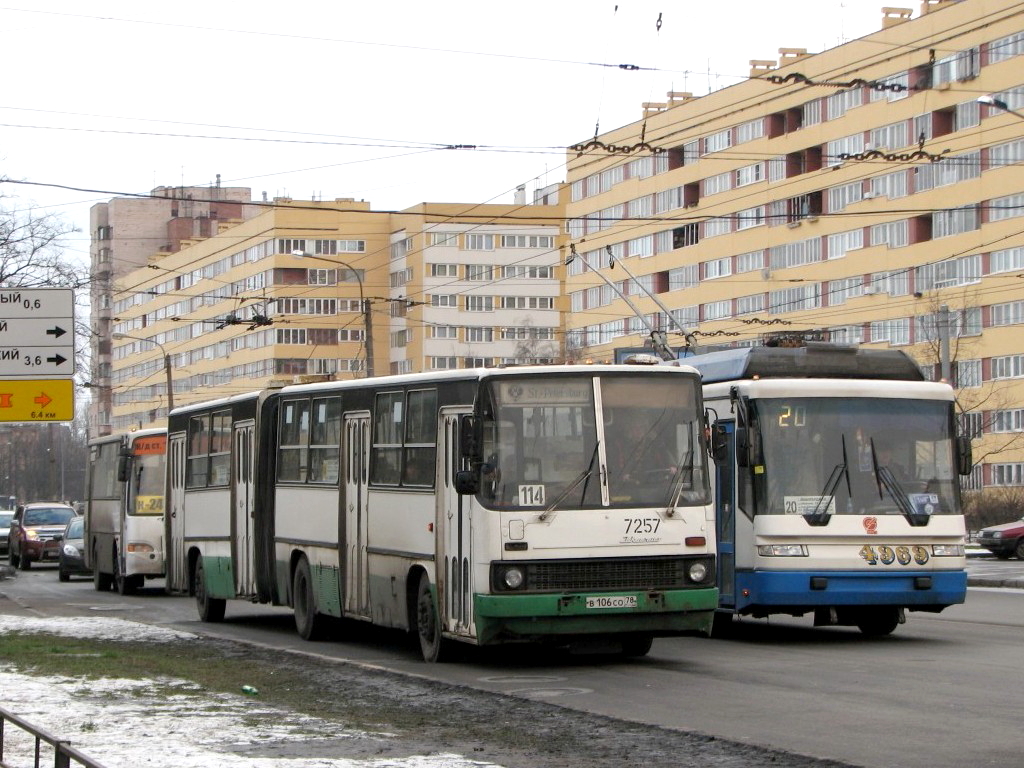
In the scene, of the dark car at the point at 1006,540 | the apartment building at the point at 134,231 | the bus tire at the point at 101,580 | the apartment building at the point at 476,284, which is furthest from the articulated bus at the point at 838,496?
the apartment building at the point at 134,231

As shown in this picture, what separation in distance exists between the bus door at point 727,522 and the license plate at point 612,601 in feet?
10.3

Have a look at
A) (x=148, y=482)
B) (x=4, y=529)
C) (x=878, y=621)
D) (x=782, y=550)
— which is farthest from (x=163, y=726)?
(x=4, y=529)

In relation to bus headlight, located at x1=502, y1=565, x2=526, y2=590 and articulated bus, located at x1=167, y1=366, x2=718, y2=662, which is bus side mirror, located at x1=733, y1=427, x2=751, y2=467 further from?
bus headlight, located at x1=502, y1=565, x2=526, y2=590

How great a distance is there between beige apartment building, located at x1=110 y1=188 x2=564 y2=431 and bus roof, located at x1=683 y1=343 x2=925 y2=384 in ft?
280

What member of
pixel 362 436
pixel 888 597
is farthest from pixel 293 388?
pixel 888 597

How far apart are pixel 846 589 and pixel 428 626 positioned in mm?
4170

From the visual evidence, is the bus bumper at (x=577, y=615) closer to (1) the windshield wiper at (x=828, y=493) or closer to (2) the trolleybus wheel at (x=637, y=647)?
(2) the trolleybus wheel at (x=637, y=647)

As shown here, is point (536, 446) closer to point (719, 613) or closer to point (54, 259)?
point (719, 613)

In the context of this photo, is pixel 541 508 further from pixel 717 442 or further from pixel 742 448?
pixel 742 448

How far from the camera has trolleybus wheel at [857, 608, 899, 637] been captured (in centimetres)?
1806

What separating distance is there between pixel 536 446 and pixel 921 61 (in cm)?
5770

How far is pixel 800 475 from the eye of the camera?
17.4m

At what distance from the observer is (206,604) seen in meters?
23.0

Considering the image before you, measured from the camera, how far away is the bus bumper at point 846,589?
56.1ft
